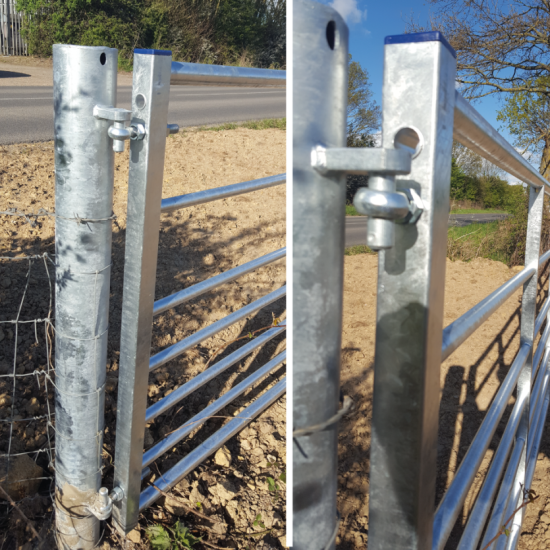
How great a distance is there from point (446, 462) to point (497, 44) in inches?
417

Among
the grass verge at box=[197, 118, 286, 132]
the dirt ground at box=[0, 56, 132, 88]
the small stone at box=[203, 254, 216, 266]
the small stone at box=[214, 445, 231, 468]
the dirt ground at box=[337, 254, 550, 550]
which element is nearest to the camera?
the small stone at box=[214, 445, 231, 468]

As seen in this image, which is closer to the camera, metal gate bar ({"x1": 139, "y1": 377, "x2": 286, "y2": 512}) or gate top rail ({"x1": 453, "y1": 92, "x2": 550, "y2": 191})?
gate top rail ({"x1": 453, "y1": 92, "x2": 550, "y2": 191})

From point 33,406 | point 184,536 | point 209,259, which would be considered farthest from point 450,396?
point 33,406

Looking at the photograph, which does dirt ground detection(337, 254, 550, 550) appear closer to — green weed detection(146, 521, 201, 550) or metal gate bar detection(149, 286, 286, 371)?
green weed detection(146, 521, 201, 550)

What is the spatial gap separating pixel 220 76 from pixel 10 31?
940 inches

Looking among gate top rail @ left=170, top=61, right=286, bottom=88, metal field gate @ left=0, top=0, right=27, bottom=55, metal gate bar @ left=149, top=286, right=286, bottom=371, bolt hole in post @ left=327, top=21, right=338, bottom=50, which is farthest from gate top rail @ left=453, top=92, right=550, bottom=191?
metal field gate @ left=0, top=0, right=27, bottom=55

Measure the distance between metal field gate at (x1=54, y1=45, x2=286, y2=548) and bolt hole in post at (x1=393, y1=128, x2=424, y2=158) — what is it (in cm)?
97

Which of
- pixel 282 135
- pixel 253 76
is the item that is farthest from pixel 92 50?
pixel 282 135

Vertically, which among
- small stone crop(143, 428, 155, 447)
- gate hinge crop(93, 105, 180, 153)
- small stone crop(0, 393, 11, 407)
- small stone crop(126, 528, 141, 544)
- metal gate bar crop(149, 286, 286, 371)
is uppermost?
gate hinge crop(93, 105, 180, 153)

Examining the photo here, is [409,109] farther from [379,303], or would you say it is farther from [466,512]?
[466,512]

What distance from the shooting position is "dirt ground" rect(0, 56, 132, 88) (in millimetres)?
14740

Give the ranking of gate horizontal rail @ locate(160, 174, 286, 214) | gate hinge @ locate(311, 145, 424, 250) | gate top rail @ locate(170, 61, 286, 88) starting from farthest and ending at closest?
1. gate horizontal rail @ locate(160, 174, 286, 214)
2. gate top rail @ locate(170, 61, 286, 88)
3. gate hinge @ locate(311, 145, 424, 250)

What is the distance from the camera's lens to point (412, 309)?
25.4 inches

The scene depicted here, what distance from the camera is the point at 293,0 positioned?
56 cm
